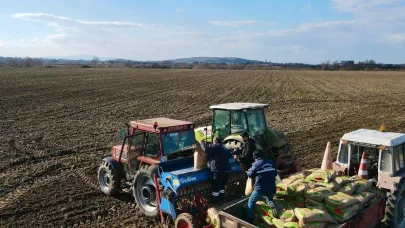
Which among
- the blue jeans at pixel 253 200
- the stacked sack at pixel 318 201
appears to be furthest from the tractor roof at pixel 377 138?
the blue jeans at pixel 253 200

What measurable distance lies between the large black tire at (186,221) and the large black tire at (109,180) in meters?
2.77

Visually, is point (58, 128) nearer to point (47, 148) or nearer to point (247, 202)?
point (47, 148)

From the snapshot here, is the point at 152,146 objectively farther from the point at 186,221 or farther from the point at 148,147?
the point at 186,221

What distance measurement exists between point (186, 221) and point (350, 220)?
2647mm

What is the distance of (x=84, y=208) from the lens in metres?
8.30

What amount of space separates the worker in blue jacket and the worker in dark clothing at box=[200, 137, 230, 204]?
3.24ft

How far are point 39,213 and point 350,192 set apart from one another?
6332 millimetres

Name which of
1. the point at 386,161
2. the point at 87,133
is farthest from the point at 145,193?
the point at 87,133

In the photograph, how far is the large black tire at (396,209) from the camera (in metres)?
6.76

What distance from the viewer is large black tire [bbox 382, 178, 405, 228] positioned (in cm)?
676

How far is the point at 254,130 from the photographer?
986 centimetres

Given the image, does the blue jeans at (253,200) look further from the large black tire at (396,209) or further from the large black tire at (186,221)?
the large black tire at (396,209)

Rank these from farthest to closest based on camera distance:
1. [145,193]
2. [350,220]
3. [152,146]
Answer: [152,146]
[145,193]
[350,220]

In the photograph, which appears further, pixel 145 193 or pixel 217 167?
pixel 145 193
